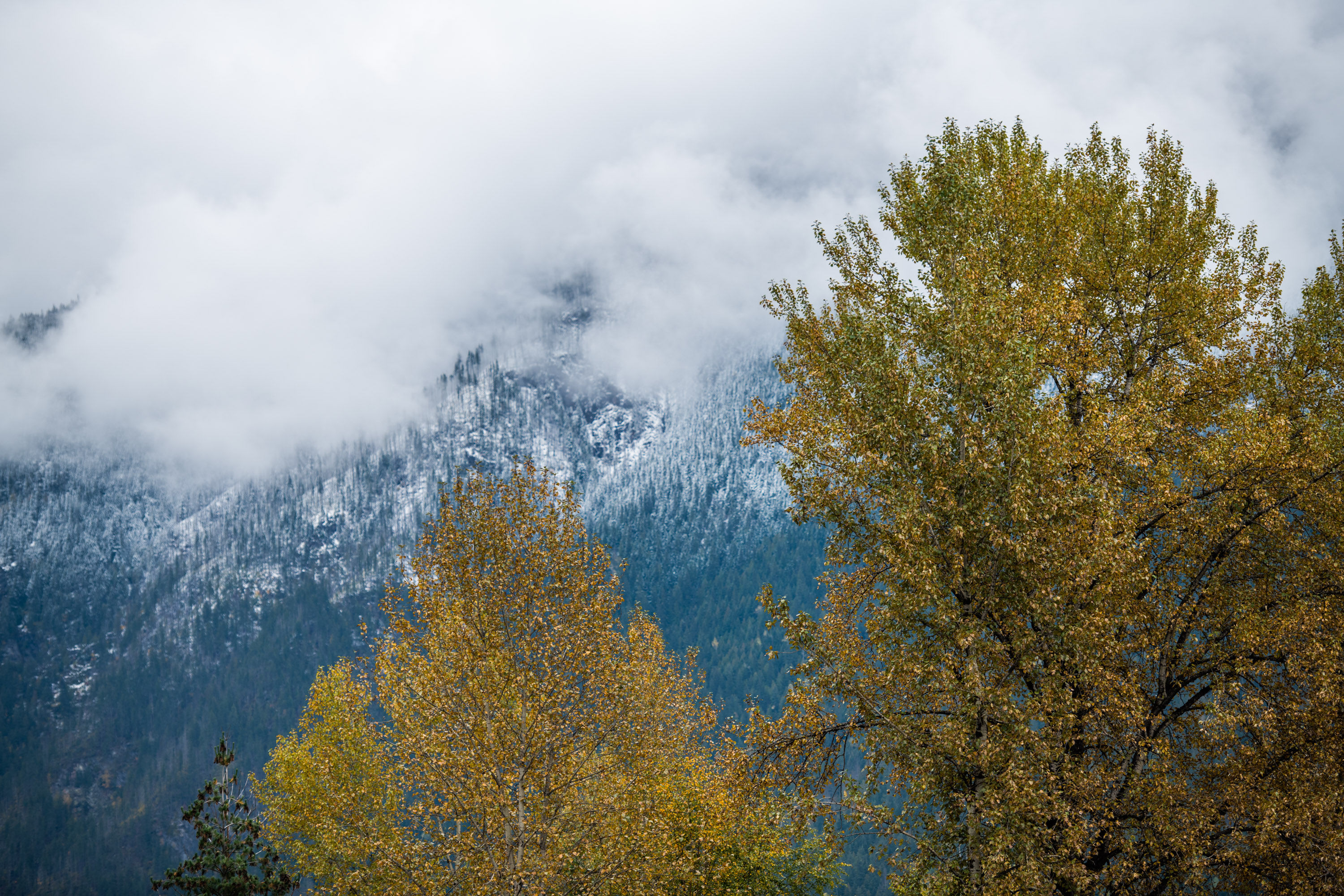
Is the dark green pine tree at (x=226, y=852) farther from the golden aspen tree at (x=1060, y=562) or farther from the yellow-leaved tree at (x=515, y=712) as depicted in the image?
the golden aspen tree at (x=1060, y=562)

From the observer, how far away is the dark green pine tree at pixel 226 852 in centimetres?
3005

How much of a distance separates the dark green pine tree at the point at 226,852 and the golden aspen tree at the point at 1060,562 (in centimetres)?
2640

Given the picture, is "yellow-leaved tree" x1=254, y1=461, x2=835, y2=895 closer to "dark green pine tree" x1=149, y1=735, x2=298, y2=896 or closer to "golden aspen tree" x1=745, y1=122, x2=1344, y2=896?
"golden aspen tree" x1=745, y1=122, x2=1344, y2=896

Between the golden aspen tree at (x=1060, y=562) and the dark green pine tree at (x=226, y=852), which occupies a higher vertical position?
the golden aspen tree at (x=1060, y=562)

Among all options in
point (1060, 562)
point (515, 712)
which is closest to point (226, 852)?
point (515, 712)

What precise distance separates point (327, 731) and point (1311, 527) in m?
34.7

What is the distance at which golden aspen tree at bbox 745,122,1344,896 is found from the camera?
485 inches

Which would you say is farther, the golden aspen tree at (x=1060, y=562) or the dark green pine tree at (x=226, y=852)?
the dark green pine tree at (x=226, y=852)

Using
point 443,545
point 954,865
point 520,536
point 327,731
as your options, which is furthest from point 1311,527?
point 327,731

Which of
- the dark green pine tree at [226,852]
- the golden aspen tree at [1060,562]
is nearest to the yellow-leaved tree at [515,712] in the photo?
the golden aspen tree at [1060,562]

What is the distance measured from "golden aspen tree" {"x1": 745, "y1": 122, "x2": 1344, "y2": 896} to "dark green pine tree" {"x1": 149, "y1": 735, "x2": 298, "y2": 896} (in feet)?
86.6

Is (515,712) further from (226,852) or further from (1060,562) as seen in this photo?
(226,852)

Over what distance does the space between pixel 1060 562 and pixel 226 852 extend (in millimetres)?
33573

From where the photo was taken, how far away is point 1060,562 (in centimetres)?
1224
